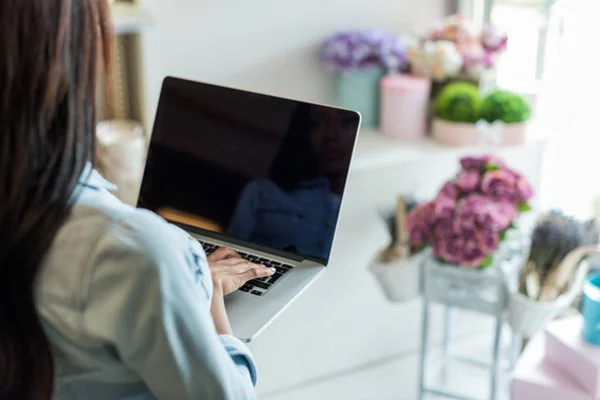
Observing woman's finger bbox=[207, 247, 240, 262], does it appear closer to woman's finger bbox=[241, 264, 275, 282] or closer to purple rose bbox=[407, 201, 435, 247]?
woman's finger bbox=[241, 264, 275, 282]

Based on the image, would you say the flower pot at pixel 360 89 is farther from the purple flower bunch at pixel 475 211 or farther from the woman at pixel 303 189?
the woman at pixel 303 189

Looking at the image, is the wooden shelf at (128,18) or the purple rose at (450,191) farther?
the purple rose at (450,191)

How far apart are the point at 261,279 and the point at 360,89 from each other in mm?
815

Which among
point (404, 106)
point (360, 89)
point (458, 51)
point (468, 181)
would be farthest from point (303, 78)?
point (468, 181)

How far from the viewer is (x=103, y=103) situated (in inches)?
60.8

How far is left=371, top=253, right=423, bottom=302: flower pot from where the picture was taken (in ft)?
5.28

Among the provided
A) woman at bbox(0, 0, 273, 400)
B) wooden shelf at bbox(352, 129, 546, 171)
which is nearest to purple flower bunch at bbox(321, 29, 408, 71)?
wooden shelf at bbox(352, 129, 546, 171)

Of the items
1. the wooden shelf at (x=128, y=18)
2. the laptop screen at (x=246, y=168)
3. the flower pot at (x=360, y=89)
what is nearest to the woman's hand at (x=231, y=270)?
the laptop screen at (x=246, y=168)

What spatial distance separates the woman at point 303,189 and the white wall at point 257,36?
494mm

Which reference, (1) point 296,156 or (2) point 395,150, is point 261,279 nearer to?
(1) point 296,156

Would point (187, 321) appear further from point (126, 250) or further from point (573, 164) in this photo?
point (573, 164)

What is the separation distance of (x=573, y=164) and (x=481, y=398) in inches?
24.9

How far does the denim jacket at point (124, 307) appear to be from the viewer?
594 mm

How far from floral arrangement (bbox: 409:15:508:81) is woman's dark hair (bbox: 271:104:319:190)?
2.16 feet
